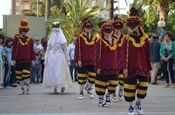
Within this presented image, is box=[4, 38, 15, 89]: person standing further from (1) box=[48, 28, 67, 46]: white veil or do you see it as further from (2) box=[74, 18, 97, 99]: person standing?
(2) box=[74, 18, 97, 99]: person standing

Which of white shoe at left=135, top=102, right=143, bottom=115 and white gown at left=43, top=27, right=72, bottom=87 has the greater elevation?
white gown at left=43, top=27, right=72, bottom=87

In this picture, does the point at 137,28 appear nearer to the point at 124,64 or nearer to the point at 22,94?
the point at 124,64

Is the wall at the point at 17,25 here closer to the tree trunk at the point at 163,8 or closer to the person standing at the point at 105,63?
the tree trunk at the point at 163,8

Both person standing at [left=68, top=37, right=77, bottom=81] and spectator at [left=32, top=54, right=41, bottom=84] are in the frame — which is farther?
person standing at [left=68, top=37, right=77, bottom=81]

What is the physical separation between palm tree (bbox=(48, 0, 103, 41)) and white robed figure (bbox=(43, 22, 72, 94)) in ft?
72.9

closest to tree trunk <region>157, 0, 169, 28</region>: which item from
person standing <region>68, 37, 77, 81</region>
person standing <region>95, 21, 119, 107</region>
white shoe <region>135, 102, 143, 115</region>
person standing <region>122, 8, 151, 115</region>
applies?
person standing <region>68, 37, 77, 81</region>

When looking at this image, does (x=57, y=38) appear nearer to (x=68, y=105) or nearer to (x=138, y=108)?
(x=68, y=105)

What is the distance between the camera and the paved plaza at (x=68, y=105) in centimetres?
1027

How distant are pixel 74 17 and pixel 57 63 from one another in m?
24.1

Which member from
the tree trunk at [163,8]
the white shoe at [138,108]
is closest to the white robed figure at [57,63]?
the white shoe at [138,108]

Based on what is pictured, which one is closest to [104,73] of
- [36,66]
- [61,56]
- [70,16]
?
[61,56]

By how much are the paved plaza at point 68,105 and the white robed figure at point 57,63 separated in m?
0.42

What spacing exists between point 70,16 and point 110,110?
2832cm

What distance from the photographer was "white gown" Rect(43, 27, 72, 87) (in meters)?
14.1
